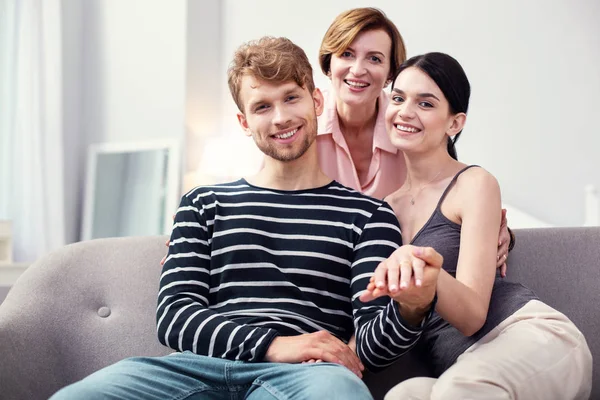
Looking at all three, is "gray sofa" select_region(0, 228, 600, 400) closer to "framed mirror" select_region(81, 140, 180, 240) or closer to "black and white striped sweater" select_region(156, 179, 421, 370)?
"black and white striped sweater" select_region(156, 179, 421, 370)

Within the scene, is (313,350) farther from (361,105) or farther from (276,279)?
(361,105)

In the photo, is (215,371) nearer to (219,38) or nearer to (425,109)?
(425,109)

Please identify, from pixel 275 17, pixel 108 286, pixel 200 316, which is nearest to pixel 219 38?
pixel 275 17

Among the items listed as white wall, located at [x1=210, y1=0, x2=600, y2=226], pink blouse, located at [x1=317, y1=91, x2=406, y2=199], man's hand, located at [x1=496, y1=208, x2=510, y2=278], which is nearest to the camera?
man's hand, located at [x1=496, y1=208, x2=510, y2=278]

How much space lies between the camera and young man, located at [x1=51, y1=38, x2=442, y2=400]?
136 centimetres

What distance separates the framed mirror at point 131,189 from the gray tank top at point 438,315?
3.01 metres

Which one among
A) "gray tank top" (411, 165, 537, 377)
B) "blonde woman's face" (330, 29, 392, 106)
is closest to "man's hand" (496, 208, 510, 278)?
"gray tank top" (411, 165, 537, 377)

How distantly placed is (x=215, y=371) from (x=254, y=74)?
2.06ft

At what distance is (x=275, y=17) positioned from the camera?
515 centimetres

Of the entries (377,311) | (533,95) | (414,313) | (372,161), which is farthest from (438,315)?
(533,95)

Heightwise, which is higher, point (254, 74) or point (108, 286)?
point (254, 74)

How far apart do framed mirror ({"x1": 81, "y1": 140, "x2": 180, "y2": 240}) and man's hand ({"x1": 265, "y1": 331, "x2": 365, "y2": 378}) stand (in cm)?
313

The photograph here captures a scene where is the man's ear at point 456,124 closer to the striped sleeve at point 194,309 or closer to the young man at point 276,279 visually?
the young man at point 276,279

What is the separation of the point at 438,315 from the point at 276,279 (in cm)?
34
